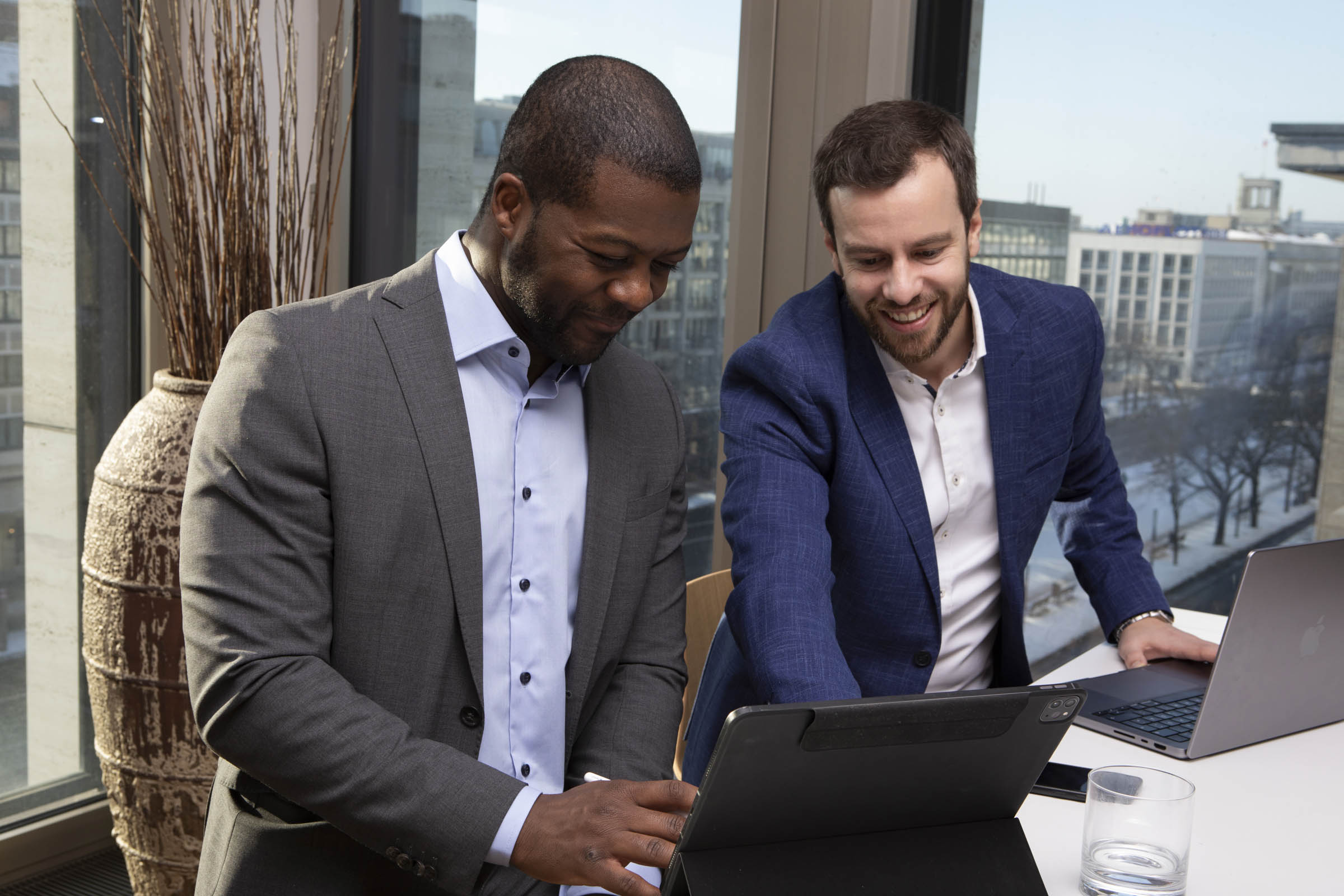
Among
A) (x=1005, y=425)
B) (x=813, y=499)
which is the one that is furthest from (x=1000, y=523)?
(x=813, y=499)

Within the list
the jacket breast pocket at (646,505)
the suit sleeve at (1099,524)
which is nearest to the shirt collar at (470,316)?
the jacket breast pocket at (646,505)

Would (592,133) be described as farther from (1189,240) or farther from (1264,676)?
(1189,240)

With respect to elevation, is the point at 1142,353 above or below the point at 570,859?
above

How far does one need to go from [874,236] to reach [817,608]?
543mm

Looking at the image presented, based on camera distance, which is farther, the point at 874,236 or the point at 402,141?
the point at 402,141

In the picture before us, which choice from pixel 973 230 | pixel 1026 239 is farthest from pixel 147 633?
pixel 1026 239

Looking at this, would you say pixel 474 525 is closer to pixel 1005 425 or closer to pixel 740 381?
pixel 740 381

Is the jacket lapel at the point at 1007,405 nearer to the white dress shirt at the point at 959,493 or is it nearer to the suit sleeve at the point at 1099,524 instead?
the white dress shirt at the point at 959,493

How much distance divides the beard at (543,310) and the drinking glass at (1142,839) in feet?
2.46

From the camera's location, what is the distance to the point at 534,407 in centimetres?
156

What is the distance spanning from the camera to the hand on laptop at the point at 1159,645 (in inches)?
73.0

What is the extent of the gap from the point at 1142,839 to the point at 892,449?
77 cm

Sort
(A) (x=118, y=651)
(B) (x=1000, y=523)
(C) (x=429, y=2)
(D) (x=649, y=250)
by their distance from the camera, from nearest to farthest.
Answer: (D) (x=649, y=250) < (B) (x=1000, y=523) < (A) (x=118, y=651) < (C) (x=429, y=2)

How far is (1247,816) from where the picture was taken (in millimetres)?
1343
